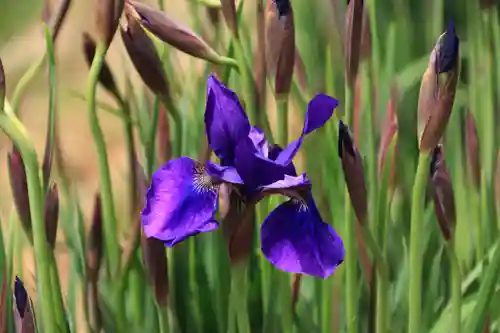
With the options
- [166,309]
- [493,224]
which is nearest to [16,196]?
[166,309]

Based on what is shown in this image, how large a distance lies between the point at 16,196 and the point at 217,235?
0.54 feet

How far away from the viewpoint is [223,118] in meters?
0.35

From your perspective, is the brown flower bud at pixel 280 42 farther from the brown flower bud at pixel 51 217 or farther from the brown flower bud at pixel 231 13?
the brown flower bud at pixel 51 217

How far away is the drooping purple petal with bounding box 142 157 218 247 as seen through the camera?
1.07ft

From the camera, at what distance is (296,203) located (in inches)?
13.6

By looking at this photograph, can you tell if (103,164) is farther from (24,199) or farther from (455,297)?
(455,297)

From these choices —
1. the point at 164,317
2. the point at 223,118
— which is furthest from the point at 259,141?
the point at 164,317

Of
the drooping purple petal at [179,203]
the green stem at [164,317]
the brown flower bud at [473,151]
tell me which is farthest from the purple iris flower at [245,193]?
the brown flower bud at [473,151]

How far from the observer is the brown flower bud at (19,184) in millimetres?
416

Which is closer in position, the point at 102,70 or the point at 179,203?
the point at 179,203

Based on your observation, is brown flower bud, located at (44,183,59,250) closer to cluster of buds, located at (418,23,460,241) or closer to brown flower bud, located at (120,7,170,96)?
brown flower bud, located at (120,7,170,96)

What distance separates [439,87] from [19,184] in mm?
224

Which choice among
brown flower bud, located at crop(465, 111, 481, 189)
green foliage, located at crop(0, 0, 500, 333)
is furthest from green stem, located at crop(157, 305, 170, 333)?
brown flower bud, located at crop(465, 111, 481, 189)

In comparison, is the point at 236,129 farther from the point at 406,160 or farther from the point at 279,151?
the point at 406,160
